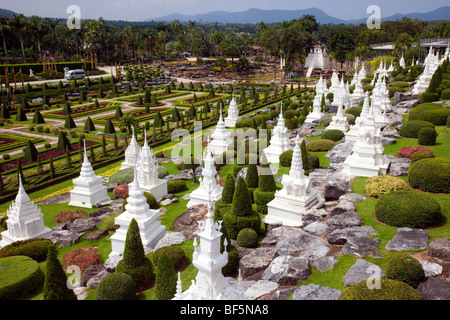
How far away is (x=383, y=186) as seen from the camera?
69.2ft

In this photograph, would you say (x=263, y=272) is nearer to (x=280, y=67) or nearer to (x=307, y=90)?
(x=307, y=90)

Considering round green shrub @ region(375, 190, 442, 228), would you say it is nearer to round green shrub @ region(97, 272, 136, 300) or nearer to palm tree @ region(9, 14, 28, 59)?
round green shrub @ region(97, 272, 136, 300)

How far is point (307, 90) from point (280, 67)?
47.3 meters

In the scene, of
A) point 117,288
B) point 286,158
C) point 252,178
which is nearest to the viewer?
point 117,288

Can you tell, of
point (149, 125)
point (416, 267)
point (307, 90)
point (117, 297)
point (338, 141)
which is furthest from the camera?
point (307, 90)

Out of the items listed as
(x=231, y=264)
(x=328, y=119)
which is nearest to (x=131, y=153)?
(x=231, y=264)

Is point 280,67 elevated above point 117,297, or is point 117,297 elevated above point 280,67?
point 280,67

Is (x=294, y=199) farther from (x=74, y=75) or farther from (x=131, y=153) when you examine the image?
(x=74, y=75)

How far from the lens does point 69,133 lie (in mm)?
46500

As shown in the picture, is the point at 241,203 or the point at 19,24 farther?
the point at 19,24

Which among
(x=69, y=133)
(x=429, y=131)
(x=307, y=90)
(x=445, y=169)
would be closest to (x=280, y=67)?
(x=307, y=90)

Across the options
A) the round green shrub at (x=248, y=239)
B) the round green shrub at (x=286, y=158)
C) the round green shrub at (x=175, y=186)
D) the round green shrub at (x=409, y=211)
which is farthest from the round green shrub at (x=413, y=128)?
the round green shrub at (x=248, y=239)

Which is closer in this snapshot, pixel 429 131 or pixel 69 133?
pixel 429 131

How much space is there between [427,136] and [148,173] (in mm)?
21276
